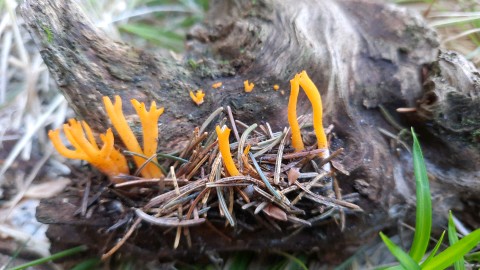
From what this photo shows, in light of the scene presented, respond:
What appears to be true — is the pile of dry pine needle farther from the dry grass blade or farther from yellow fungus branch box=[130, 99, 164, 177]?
the dry grass blade

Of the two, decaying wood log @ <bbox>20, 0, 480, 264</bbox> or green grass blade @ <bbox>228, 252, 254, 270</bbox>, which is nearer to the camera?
decaying wood log @ <bbox>20, 0, 480, 264</bbox>

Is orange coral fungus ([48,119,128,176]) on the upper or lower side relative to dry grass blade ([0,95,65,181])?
lower

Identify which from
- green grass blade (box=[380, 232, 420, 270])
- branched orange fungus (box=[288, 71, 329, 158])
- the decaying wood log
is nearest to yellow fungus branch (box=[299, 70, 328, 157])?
branched orange fungus (box=[288, 71, 329, 158])

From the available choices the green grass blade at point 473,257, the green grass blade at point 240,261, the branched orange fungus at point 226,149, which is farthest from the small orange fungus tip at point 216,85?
the green grass blade at point 473,257

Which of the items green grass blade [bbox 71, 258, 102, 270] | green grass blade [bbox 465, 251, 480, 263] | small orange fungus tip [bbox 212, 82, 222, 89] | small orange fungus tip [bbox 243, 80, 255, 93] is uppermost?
small orange fungus tip [bbox 212, 82, 222, 89]

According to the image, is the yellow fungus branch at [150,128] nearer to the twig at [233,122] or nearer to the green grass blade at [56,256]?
the twig at [233,122]

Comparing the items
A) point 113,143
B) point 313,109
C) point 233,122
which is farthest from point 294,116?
point 113,143

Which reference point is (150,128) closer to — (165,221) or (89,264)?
(165,221)
